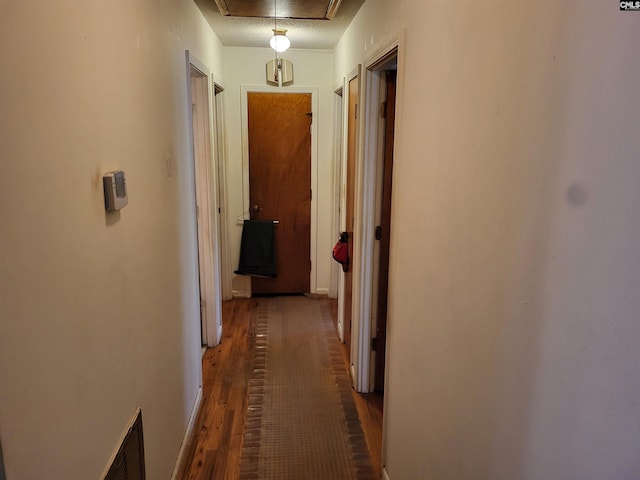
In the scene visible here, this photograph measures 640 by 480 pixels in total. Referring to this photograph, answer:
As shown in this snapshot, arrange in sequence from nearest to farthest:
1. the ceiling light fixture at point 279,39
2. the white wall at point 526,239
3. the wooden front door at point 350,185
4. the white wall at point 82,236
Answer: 1. the white wall at point 526,239
2. the white wall at point 82,236
3. the wooden front door at point 350,185
4. the ceiling light fixture at point 279,39

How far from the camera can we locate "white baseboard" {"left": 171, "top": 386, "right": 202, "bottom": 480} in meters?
2.13

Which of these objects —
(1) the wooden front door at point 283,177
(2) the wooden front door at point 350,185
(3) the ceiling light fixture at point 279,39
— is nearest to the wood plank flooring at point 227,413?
(2) the wooden front door at point 350,185

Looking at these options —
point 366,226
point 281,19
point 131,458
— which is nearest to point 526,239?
point 131,458

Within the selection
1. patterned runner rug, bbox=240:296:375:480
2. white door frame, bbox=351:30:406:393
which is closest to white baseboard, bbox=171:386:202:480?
patterned runner rug, bbox=240:296:375:480

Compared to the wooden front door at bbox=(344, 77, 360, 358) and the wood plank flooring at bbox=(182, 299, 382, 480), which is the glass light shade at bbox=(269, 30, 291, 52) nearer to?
the wooden front door at bbox=(344, 77, 360, 358)

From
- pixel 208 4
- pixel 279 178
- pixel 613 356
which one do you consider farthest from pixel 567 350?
pixel 279 178

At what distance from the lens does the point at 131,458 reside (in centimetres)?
145

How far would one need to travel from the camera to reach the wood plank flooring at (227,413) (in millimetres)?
2287

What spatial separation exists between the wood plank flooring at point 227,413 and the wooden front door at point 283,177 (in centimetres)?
91

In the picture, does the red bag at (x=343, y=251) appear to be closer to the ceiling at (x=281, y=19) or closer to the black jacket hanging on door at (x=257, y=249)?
the black jacket hanging on door at (x=257, y=249)

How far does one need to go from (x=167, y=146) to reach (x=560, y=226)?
1649 mm

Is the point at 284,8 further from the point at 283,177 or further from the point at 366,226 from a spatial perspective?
the point at 283,177

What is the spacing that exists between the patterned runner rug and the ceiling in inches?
93.6

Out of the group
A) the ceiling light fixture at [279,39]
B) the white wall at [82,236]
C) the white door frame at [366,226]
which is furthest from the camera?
the ceiling light fixture at [279,39]
